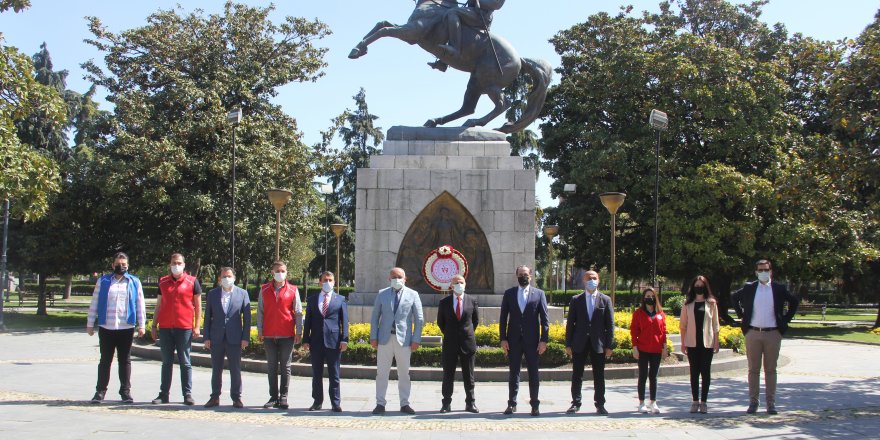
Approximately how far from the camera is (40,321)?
28.1m

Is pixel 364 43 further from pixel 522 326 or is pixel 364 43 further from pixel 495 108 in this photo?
pixel 522 326

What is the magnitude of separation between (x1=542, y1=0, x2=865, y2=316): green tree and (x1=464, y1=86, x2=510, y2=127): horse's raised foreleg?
12.7 m

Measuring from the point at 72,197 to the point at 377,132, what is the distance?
23761 mm

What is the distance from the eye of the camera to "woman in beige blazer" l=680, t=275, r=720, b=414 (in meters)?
9.24

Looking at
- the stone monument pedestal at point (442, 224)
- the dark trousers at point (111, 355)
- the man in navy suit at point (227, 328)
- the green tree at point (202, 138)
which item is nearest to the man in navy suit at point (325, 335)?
the man in navy suit at point (227, 328)

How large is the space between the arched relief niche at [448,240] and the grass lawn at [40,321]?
16534mm

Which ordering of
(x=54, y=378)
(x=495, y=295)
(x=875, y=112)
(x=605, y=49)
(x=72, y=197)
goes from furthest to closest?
(x=605, y=49) < (x=72, y=197) < (x=495, y=295) < (x=875, y=112) < (x=54, y=378)

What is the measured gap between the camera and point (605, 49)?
31.8 meters

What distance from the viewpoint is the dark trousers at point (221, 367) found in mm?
9211

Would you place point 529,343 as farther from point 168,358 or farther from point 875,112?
point 875,112

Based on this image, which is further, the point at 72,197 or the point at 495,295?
the point at 72,197

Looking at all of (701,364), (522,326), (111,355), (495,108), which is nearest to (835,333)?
(495,108)

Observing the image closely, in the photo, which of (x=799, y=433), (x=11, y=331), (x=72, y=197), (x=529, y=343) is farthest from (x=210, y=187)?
(x=799, y=433)

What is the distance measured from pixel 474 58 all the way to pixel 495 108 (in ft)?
3.73
